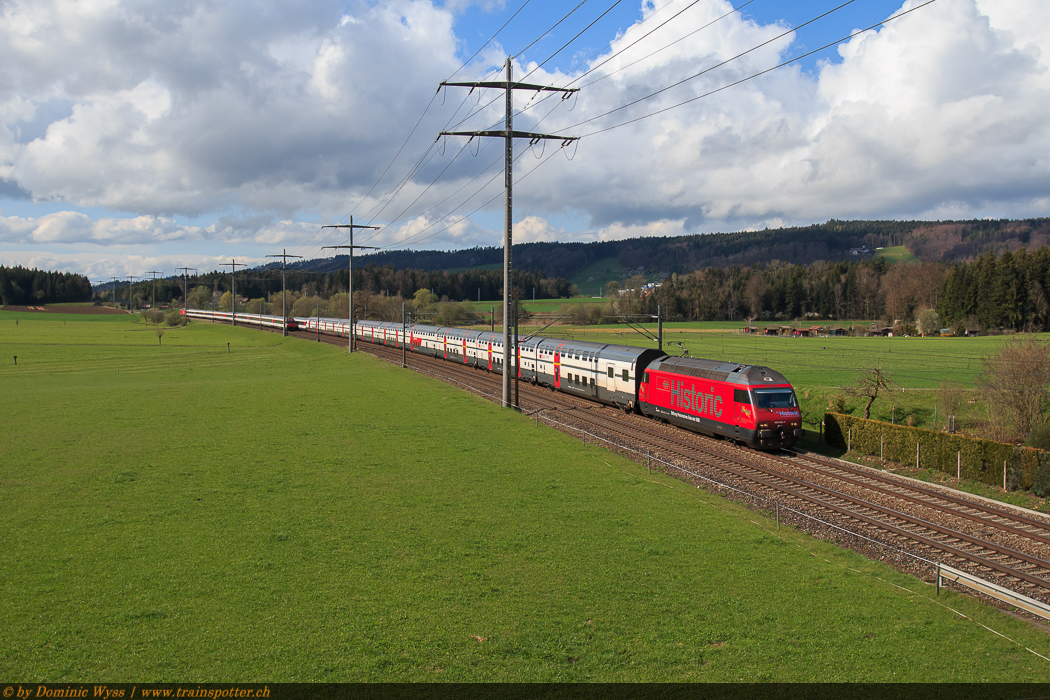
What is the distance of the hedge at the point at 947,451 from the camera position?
26.8 meters

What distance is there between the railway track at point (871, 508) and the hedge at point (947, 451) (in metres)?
3.84

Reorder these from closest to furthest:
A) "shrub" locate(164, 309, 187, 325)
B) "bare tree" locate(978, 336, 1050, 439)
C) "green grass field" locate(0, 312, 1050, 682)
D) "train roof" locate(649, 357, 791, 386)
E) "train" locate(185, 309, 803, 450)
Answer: "green grass field" locate(0, 312, 1050, 682)
"train" locate(185, 309, 803, 450)
"train roof" locate(649, 357, 791, 386)
"bare tree" locate(978, 336, 1050, 439)
"shrub" locate(164, 309, 187, 325)

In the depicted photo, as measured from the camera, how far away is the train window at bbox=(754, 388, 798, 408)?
30406mm

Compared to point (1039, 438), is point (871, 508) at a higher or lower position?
lower

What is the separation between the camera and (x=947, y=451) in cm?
3012

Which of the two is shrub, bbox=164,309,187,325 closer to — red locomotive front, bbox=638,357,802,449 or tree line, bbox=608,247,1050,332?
tree line, bbox=608,247,1050,332

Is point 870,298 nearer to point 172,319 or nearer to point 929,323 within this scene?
point 929,323

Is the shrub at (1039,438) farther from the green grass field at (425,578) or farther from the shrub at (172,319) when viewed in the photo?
the shrub at (172,319)

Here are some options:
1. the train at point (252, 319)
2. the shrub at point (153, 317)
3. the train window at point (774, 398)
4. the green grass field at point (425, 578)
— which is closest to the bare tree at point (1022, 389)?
the train window at point (774, 398)

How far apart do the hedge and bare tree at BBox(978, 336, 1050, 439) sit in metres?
10.4

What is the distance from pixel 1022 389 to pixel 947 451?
12.6 metres

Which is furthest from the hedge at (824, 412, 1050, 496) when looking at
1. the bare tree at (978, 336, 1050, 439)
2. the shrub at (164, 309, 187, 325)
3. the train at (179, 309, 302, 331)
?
the shrub at (164, 309, 187, 325)

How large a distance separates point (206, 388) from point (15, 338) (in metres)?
82.8

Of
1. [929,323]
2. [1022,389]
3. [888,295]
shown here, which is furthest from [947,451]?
[888,295]
